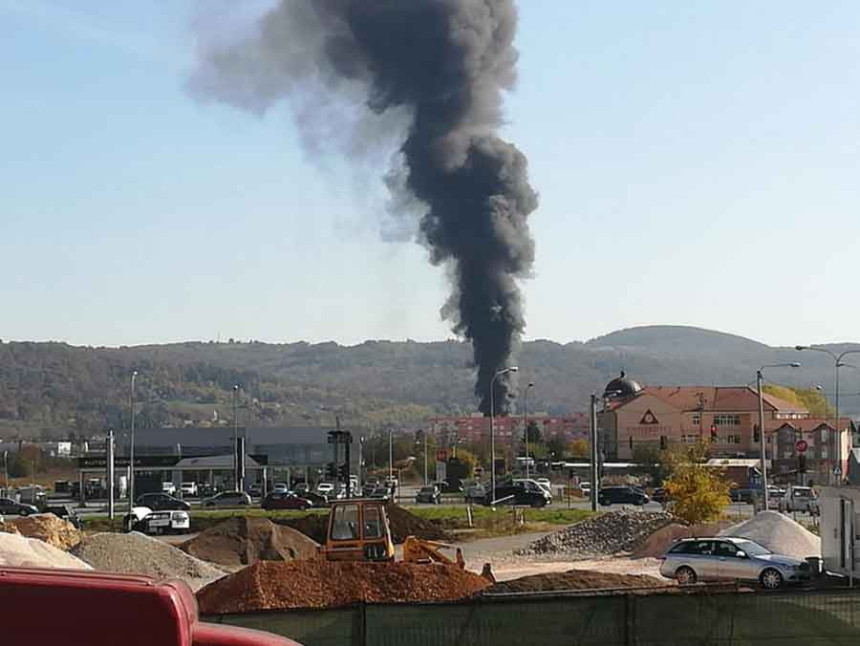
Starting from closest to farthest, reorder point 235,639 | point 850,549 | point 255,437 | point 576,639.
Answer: point 235,639, point 576,639, point 850,549, point 255,437

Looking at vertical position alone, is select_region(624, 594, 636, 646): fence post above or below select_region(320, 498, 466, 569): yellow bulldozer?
above

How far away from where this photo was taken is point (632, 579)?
78.6 ft

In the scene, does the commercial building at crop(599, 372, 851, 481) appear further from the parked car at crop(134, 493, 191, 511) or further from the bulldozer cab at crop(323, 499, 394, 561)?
the bulldozer cab at crop(323, 499, 394, 561)

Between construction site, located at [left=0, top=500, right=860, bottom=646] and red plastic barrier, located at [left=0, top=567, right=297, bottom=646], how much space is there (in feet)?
1.19

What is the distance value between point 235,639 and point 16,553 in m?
22.6

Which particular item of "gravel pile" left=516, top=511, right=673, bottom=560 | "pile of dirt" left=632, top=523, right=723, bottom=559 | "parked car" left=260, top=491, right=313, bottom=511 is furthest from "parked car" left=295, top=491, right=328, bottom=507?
"pile of dirt" left=632, top=523, right=723, bottom=559

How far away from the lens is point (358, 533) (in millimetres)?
29344

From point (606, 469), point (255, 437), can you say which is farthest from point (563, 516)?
point (255, 437)

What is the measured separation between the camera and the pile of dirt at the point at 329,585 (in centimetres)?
2123

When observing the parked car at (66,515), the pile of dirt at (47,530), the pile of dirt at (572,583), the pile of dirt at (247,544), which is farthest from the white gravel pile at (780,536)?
the parked car at (66,515)

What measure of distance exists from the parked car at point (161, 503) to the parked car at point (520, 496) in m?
15.2

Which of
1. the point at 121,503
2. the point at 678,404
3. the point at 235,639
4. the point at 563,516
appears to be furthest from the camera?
the point at 678,404

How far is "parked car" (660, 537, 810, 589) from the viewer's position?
28.1 m

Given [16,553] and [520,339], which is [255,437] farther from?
[16,553]
